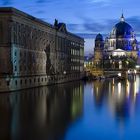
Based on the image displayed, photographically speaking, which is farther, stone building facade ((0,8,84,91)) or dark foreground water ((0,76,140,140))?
stone building facade ((0,8,84,91))

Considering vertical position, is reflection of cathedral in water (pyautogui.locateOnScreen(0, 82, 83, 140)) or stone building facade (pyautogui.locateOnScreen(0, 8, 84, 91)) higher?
stone building facade (pyautogui.locateOnScreen(0, 8, 84, 91))

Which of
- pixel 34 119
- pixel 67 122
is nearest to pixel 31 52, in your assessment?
pixel 34 119

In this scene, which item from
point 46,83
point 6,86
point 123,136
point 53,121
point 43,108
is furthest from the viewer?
point 46,83

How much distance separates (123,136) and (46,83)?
61.8m

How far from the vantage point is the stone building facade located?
67.4m

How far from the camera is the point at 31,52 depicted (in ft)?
264

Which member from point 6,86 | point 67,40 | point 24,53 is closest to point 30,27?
point 24,53

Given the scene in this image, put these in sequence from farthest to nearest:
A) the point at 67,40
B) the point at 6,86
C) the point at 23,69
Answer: the point at 67,40
the point at 23,69
the point at 6,86

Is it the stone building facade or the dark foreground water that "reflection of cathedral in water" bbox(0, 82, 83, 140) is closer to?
the dark foreground water

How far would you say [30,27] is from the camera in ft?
261

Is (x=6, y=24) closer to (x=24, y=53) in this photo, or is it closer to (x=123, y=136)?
(x=24, y=53)

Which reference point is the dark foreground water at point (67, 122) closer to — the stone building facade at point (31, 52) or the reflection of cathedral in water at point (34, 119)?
the reflection of cathedral in water at point (34, 119)

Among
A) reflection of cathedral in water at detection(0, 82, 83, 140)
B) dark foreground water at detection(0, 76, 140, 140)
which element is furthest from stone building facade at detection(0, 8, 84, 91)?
dark foreground water at detection(0, 76, 140, 140)

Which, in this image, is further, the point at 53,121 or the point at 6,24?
the point at 6,24
